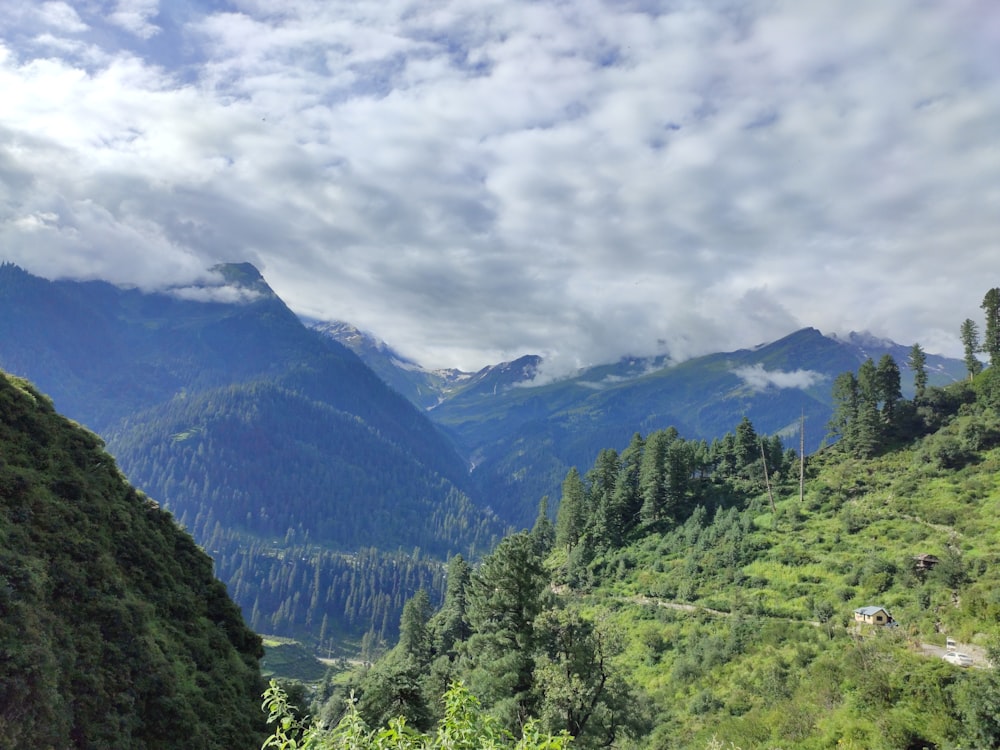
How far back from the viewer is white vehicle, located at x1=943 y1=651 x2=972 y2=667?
33.2 metres

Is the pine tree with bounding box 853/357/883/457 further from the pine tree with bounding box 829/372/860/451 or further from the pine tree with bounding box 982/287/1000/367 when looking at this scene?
the pine tree with bounding box 982/287/1000/367

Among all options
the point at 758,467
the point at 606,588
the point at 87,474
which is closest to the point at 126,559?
the point at 87,474

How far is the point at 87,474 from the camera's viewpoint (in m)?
31.3

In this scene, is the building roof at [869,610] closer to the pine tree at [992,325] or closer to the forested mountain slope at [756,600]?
the forested mountain slope at [756,600]

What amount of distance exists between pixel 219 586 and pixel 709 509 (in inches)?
2939

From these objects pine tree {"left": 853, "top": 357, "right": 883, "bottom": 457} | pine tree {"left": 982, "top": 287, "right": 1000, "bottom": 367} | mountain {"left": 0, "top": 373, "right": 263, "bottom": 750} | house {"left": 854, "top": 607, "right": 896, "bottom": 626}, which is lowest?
house {"left": 854, "top": 607, "right": 896, "bottom": 626}

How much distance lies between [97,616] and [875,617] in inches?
2211

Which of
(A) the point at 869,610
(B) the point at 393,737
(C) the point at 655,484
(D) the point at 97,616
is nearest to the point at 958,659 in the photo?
(A) the point at 869,610

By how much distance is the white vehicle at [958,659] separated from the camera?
3320 centimetres

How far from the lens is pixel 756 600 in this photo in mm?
56906

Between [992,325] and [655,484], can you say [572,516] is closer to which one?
[655,484]

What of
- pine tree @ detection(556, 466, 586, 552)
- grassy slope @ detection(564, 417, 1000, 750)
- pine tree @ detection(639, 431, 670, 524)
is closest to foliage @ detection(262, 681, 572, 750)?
grassy slope @ detection(564, 417, 1000, 750)

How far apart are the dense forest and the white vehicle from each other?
0.81 metres

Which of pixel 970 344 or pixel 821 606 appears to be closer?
pixel 821 606
